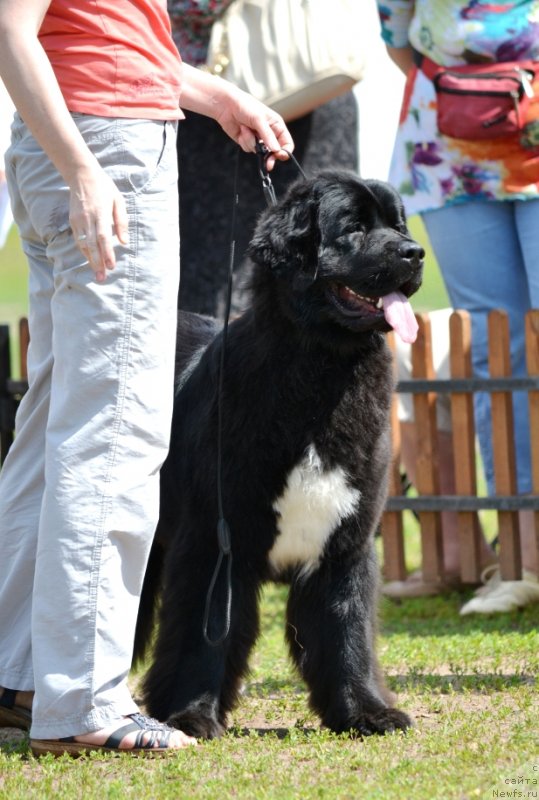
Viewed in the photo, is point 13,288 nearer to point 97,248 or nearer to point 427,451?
point 427,451

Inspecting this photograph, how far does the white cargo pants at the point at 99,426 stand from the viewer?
283cm

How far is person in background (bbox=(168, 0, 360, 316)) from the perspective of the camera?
18.4 ft

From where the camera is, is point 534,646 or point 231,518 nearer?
point 231,518

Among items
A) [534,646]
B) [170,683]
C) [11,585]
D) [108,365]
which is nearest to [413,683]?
[534,646]

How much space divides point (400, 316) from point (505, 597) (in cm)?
212

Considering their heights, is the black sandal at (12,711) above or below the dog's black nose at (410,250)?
below

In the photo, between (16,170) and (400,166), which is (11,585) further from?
(400,166)

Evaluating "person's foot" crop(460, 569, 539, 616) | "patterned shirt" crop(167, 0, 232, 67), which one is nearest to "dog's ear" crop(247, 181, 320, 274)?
"patterned shirt" crop(167, 0, 232, 67)

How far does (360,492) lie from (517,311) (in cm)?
212

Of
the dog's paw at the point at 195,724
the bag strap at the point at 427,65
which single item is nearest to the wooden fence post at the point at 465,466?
the bag strap at the point at 427,65

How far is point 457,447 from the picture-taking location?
5285 millimetres

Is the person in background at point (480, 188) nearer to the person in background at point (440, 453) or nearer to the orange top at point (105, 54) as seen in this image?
the person in background at point (440, 453)

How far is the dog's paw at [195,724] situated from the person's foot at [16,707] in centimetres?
38

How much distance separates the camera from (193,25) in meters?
5.02
